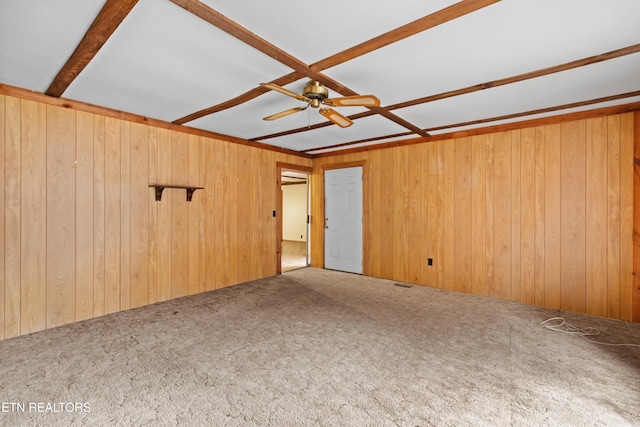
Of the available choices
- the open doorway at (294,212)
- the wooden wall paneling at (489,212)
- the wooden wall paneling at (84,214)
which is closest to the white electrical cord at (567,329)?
the wooden wall paneling at (489,212)

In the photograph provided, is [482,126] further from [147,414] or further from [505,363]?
[147,414]

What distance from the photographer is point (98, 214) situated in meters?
3.34

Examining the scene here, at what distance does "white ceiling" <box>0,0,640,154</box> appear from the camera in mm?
1658

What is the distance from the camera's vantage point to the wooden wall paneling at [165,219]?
3865mm

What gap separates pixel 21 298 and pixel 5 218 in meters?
0.78

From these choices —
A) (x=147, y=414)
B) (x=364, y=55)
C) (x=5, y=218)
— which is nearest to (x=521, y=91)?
(x=364, y=55)

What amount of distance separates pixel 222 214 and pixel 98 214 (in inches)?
62.3

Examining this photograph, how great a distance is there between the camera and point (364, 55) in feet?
6.82

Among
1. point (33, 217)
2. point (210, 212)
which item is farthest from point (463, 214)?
point (33, 217)

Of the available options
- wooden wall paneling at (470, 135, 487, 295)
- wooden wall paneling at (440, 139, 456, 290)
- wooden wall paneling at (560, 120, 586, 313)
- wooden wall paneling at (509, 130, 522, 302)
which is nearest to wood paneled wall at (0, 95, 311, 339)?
wooden wall paneling at (440, 139, 456, 290)

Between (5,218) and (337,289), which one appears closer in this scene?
(5,218)

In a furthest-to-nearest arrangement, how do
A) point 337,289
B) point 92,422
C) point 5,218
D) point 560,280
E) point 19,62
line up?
point 337,289 → point 560,280 → point 5,218 → point 19,62 → point 92,422

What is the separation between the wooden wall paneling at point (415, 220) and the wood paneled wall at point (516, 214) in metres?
0.02

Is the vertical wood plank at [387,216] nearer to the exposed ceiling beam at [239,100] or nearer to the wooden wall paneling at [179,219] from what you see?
the exposed ceiling beam at [239,100]
